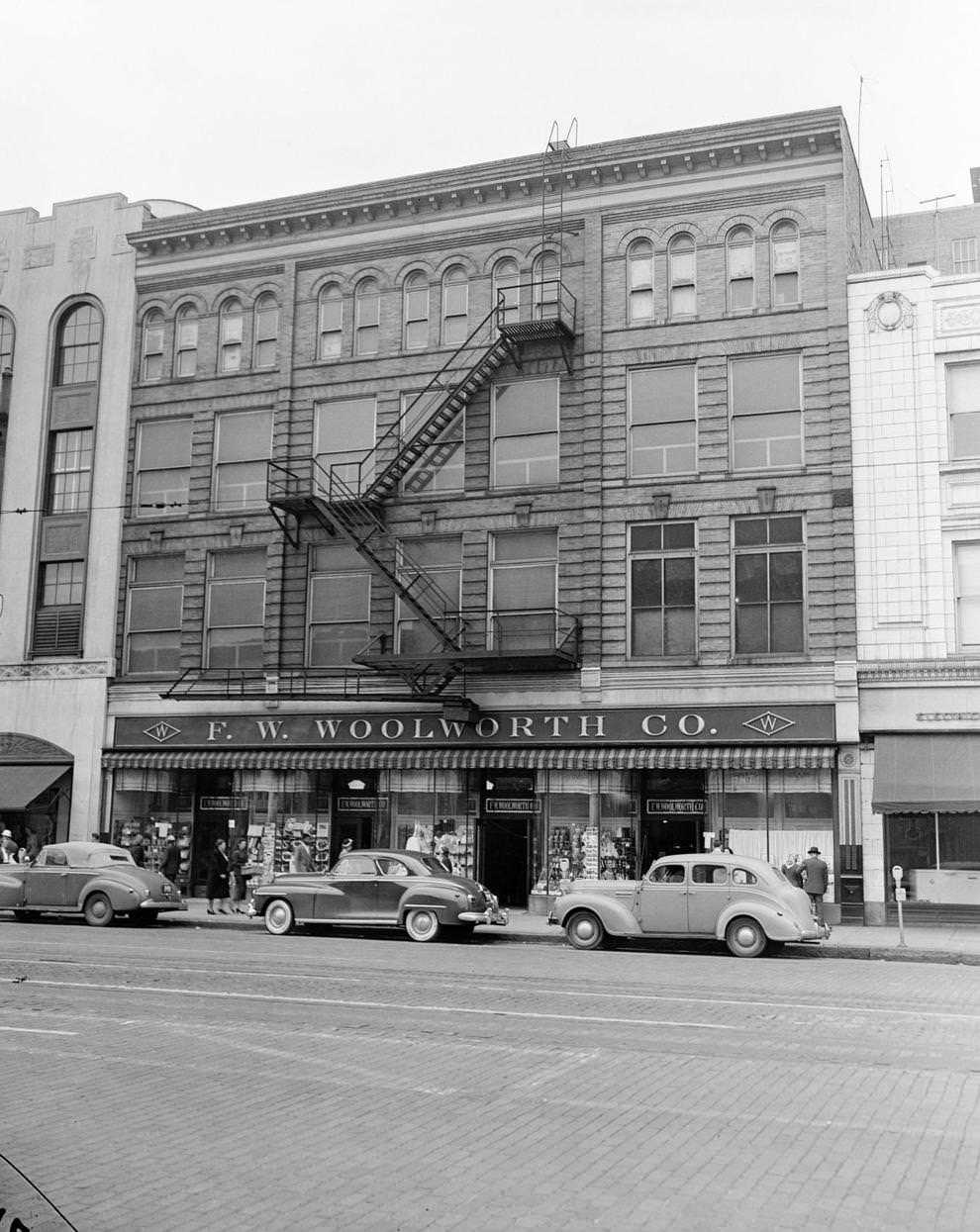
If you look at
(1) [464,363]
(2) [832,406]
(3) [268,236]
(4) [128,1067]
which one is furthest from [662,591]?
(4) [128,1067]

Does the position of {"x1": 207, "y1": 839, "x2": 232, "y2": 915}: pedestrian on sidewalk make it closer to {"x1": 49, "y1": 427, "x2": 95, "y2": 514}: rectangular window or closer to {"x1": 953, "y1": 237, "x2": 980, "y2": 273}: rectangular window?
{"x1": 49, "y1": 427, "x2": 95, "y2": 514}: rectangular window

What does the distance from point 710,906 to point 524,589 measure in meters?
10.4

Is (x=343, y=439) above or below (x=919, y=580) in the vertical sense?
above

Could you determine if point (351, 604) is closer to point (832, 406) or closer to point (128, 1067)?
point (832, 406)

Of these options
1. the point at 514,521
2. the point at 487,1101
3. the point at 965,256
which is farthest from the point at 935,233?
the point at 487,1101

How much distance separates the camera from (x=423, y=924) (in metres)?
21.4

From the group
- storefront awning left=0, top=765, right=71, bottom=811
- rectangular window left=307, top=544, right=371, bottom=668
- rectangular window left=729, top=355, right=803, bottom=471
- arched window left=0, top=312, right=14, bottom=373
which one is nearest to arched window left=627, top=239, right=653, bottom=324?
rectangular window left=729, top=355, right=803, bottom=471

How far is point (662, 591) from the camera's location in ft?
89.3

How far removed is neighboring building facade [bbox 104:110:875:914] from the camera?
1040 inches

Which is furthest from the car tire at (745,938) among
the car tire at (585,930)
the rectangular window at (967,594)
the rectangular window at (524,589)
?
the rectangular window at (524,589)

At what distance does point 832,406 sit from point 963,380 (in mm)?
2641

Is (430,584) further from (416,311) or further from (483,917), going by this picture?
(483,917)

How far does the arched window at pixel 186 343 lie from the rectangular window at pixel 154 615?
4930 millimetres

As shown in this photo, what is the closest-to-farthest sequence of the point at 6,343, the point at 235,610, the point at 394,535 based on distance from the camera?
the point at 394,535, the point at 235,610, the point at 6,343
